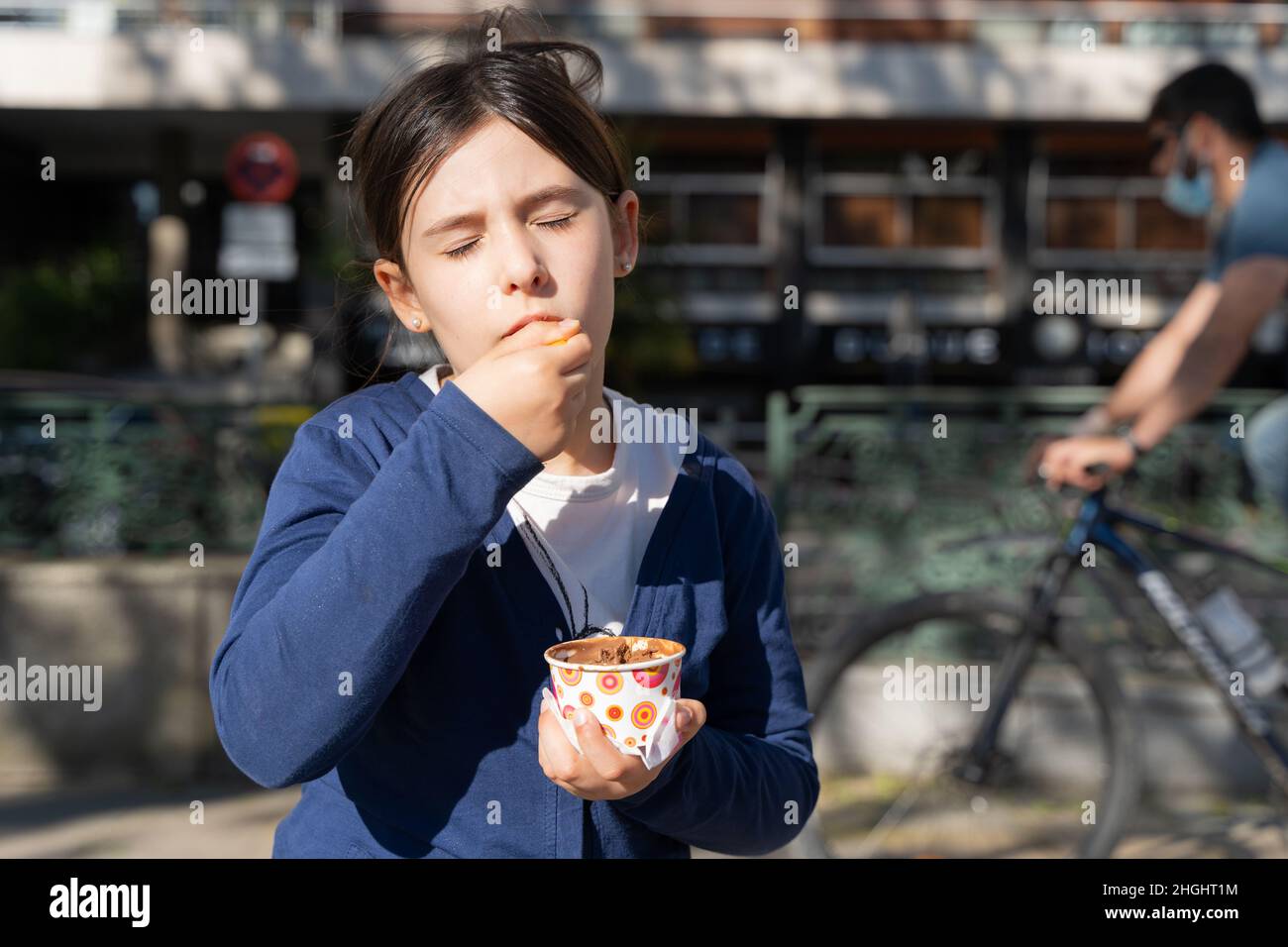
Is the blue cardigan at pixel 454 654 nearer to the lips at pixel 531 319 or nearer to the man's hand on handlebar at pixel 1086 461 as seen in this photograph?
the lips at pixel 531 319

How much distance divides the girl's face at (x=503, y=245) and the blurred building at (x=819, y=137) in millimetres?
13548

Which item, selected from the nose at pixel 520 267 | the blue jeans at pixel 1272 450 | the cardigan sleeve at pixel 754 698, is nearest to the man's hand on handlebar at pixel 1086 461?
the blue jeans at pixel 1272 450

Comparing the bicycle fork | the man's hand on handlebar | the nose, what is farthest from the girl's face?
the bicycle fork

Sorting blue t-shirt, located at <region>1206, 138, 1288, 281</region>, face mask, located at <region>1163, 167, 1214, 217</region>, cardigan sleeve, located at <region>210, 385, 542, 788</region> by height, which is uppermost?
face mask, located at <region>1163, 167, 1214, 217</region>

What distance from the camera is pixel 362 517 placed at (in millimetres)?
1104

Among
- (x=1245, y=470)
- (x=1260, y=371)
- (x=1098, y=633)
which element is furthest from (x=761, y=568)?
(x=1260, y=371)

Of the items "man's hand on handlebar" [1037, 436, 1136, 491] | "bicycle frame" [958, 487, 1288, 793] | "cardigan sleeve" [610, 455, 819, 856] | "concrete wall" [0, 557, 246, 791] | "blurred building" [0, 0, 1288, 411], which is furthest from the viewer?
"blurred building" [0, 0, 1288, 411]

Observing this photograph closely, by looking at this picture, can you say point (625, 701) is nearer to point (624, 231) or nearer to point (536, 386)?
point (536, 386)

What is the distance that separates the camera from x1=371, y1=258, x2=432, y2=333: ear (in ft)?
4.55

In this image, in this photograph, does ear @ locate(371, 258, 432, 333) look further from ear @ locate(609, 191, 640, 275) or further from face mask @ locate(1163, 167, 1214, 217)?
face mask @ locate(1163, 167, 1214, 217)

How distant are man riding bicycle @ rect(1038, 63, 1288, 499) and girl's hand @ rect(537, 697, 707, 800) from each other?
2.28m

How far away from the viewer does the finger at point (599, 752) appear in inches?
43.1
